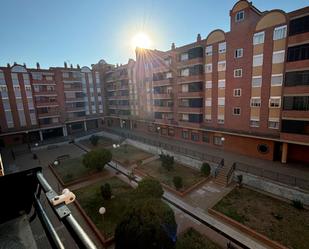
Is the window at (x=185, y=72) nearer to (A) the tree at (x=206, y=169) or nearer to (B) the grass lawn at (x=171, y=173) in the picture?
(B) the grass lawn at (x=171, y=173)

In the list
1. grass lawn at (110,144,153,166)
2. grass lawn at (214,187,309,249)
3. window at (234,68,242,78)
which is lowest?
grass lawn at (214,187,309,249)

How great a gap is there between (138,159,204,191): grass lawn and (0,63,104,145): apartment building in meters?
29.8

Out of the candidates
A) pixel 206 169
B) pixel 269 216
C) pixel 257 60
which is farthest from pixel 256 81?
pixel 269 216

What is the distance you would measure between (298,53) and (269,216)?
17.5m

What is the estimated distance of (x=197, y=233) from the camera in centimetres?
1378

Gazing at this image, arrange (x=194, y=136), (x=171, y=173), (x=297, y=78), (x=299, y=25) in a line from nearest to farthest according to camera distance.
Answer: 1. (x=299, y=25)
2. (x=297, y=78)
3. (x=171, y=173)
4. (x=194, y=136)

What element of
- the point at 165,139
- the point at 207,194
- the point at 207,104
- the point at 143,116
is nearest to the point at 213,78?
the point at 207,104

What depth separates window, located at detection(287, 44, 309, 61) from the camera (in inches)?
759

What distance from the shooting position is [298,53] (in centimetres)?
1984

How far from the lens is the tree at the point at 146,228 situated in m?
10.2

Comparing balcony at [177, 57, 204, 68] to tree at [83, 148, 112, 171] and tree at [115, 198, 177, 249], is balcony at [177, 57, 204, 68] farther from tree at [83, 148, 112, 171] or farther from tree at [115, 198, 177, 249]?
tree at [115, 198, 177, 249]

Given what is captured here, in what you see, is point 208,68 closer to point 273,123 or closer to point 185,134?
point 273,123

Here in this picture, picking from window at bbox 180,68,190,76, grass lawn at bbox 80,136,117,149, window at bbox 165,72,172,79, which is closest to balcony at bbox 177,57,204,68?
window at bbox 180,68,190,76

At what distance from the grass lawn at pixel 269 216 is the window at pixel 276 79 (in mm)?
13277
